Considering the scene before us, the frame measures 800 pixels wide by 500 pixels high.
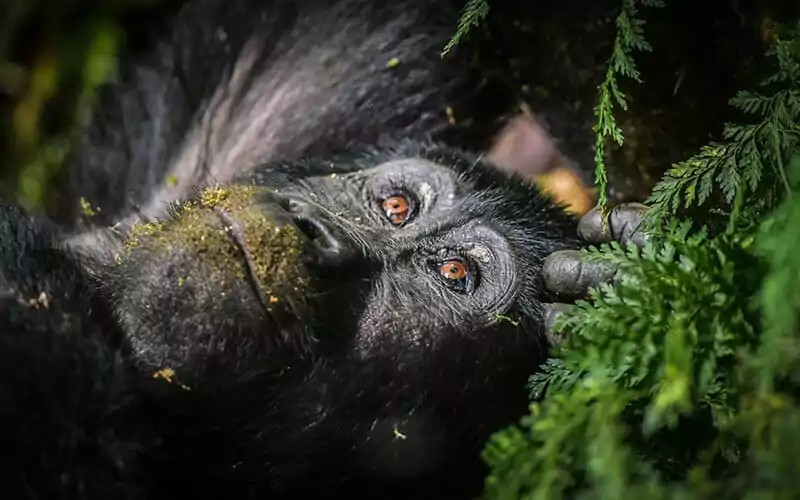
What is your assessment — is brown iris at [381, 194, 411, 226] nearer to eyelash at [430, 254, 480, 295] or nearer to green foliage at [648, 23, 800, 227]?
eyelash at [430, 254, 480, 295]

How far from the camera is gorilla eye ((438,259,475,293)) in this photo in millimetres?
1663

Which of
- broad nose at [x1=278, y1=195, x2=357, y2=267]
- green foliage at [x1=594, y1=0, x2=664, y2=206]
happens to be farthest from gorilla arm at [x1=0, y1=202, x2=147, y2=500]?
green foliage at [x1=594, y1=0, x2=664, y2=206]

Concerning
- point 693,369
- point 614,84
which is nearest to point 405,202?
point 614,84

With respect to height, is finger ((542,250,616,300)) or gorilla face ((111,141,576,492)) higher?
finger ((542,250,616,300))

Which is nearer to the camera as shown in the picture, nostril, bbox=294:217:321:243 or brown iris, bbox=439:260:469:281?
nostril, bbox=294:217:321:243

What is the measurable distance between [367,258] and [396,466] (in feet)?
→ 1.10

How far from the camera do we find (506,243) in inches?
67.6

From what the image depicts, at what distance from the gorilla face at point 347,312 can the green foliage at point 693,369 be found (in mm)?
266

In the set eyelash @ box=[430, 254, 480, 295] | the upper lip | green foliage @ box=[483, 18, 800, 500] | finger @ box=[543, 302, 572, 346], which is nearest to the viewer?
green foliage @ box=[483, 18, 800, 500]

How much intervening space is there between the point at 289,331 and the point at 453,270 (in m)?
0.36

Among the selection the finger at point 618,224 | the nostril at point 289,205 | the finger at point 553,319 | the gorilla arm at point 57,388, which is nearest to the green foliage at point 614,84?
the finger at point 618,224

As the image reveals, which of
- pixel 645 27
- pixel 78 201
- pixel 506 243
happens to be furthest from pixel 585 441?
pixel 78 201

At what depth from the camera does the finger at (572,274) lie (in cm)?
154

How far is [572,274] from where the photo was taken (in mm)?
1565
